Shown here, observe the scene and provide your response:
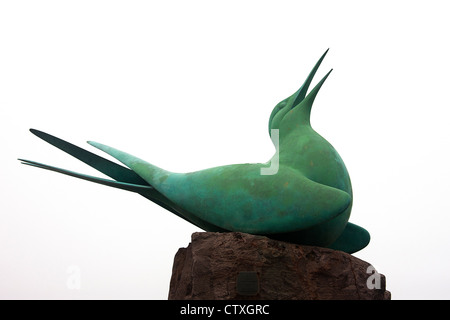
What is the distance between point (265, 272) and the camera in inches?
Result: 114

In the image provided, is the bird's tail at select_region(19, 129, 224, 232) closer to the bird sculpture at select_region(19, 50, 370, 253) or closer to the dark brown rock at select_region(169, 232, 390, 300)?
the bird sculpture at select_region(19, 50, 370, 253)

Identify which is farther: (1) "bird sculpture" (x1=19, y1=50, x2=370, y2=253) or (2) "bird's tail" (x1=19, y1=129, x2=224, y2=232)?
(2) "bird's tail" (x1=19, y1=129, x2=224, y2=232)

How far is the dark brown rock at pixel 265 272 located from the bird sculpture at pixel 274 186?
147mm

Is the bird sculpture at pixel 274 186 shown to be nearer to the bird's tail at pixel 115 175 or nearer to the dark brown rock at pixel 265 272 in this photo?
the bird's tail at pixel 115 175

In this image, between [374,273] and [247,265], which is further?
[374,273]

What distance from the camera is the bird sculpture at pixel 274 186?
9.78ft

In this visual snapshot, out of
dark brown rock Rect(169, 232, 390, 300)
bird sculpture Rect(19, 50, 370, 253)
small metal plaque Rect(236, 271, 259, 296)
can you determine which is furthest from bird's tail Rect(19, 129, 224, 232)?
small metal plaque Rect(236, 271, 259, 296)

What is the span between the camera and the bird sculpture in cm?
298

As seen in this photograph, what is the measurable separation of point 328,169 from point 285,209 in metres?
0.53

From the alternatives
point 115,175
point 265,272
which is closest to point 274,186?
point 265,272

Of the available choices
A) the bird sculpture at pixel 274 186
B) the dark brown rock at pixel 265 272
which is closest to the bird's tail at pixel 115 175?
the bird sculpture at pixel 274 186
